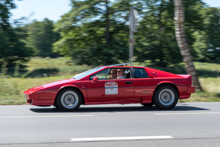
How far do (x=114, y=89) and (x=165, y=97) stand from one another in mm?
1624

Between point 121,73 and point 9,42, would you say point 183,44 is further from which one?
point 9,42

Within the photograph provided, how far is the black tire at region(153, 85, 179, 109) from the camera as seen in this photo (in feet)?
30.8

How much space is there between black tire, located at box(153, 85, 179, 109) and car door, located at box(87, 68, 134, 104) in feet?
2.67

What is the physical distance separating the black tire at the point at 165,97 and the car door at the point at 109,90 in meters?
0.81

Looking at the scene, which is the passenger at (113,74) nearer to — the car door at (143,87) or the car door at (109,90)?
the car door at (109,90)

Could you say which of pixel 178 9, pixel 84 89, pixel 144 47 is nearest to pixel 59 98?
pixel 84 89

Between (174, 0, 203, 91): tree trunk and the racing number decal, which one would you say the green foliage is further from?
the racing number decal

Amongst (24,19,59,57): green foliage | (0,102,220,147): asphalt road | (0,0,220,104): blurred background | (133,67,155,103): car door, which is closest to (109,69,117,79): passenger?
(133,67,155,103): car door

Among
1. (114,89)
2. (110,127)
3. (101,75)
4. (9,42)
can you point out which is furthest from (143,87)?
(9,42)

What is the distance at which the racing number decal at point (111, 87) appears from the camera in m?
9.00

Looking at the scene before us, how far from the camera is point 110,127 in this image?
6.62 m

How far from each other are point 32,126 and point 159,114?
3.49 m

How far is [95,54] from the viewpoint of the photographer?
26188 millimetres

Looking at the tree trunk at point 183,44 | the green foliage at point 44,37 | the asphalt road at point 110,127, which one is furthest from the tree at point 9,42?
the green foliage at point 44,37
